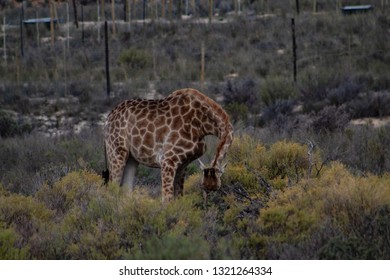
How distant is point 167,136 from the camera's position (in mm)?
9797

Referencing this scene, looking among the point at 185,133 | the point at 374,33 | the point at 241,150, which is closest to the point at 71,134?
the point at 241,150

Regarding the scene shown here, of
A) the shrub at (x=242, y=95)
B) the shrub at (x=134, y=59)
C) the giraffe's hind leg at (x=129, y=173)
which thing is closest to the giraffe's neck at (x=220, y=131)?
the giraffe's hind leg at (x=129, y=173)

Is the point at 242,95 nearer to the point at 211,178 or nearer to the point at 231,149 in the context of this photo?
the point at 231,149

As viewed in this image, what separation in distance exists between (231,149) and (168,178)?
337cm

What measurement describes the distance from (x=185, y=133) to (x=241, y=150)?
132 inches

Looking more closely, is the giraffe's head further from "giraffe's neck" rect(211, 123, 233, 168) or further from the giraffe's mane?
the giraffe's mane

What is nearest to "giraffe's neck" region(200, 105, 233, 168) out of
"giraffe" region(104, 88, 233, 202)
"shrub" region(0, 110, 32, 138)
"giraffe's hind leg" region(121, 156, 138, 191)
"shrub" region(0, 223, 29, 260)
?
"giraffe" region(104, 88, 233, 202)

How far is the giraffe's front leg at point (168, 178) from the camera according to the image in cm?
967

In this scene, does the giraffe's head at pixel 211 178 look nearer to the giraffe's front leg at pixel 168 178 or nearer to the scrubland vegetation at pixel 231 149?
the scrubland vegetation at pixel 231 149

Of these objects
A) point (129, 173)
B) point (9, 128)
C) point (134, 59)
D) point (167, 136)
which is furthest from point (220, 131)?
point (134, 59)

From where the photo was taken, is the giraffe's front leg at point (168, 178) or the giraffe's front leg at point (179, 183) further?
the giraffe's front leg at point (179, 183)

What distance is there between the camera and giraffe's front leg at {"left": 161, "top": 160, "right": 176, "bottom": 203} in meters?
9.67

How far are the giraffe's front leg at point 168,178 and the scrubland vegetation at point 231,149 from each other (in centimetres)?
31

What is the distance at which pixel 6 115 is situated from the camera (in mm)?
22641
